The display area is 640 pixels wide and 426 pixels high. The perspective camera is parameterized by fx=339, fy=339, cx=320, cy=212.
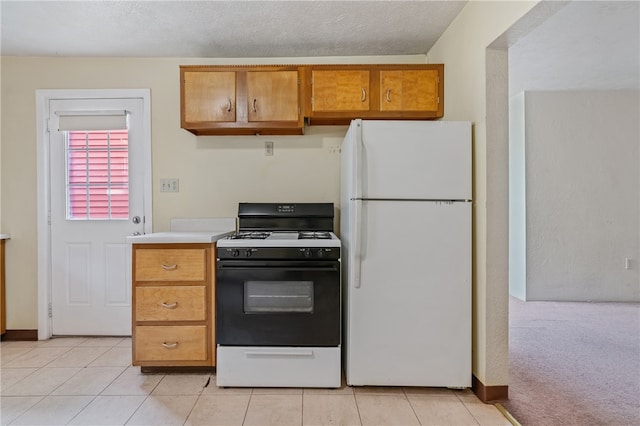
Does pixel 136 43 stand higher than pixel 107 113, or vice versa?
pixel 136 43

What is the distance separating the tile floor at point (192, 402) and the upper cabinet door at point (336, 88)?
1962 mm

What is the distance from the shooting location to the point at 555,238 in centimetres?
398

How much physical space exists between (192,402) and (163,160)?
1936mm

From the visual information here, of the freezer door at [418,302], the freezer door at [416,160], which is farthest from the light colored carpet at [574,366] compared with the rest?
the freezer door at [416,160]

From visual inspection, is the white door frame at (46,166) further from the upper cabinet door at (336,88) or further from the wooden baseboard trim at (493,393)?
the wooden baseboard trim at (493,393)

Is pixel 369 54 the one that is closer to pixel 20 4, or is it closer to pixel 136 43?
pixel 136 43

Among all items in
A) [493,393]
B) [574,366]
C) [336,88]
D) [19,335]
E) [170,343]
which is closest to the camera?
[493,393]

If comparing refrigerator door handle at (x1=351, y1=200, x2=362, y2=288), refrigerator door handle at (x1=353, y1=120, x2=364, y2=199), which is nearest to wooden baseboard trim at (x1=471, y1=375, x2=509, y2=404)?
refrigerator door handle at (x1=351, y1=200, x2=362, y2=288)

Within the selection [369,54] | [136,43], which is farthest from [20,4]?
[369,54]

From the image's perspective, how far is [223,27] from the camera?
2420 millimetres

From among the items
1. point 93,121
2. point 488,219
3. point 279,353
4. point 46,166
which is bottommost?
point 279,353

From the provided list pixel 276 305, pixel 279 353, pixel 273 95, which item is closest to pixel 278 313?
pixel 276 305

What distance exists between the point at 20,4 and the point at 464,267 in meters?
3.21

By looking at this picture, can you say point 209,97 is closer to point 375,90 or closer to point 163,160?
point 163,160
